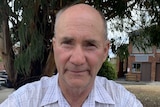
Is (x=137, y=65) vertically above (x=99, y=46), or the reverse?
(x=99, y=46)

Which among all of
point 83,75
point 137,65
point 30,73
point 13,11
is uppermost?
point 13,11

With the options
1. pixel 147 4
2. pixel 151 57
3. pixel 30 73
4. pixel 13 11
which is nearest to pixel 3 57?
pixel 30 73

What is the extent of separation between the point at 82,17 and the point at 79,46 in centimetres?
14

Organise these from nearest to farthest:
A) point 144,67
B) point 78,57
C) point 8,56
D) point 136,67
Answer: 1. point 78,57
2. point 8,56
3. point 144,67
4. point 136,67

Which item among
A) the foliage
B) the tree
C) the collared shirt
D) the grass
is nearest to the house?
the grass

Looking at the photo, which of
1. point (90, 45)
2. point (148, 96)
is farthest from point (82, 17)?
point (148, 96)

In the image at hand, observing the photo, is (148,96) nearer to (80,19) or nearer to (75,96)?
(75,96)

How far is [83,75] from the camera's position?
1406 millimetres

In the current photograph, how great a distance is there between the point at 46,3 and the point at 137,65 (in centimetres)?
3224

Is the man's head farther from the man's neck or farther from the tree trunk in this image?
the tree trunk

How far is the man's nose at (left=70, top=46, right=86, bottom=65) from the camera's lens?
1.37 metres

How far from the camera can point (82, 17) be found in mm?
1435

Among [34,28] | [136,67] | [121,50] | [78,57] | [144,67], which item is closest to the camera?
[78,57]

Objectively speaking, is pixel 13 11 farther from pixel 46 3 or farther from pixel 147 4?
pixel 147 4
